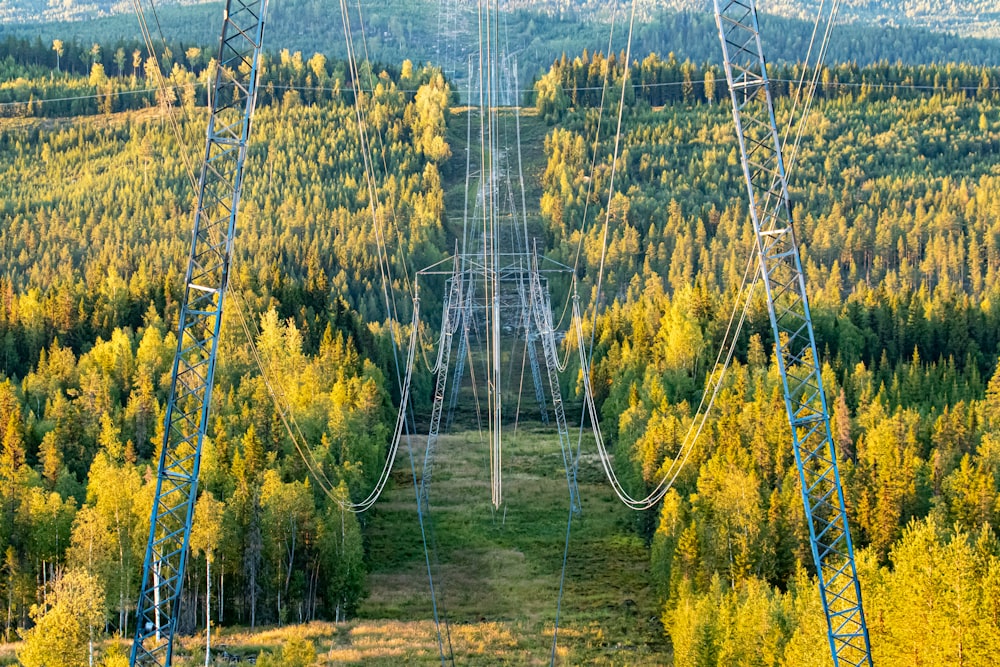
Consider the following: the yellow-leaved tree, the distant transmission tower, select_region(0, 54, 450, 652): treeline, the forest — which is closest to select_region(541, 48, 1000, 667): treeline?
the forest

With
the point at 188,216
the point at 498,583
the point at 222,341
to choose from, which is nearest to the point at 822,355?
the point at 222,341

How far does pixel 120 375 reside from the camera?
79.9m

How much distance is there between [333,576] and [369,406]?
767 inches

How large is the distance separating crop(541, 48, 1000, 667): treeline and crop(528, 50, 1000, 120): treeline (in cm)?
115

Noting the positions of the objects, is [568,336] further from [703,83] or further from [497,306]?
[703,83]

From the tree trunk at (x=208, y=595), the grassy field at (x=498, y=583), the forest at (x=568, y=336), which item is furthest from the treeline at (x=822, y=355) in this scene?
the tree trunk at (x=208, y=595)

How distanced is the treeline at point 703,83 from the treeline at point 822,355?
1.15m

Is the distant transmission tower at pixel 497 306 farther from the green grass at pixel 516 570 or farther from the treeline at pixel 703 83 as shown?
the treeline at pixel 703 83

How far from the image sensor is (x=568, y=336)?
97000 millimetres

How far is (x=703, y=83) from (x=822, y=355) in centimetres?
8183

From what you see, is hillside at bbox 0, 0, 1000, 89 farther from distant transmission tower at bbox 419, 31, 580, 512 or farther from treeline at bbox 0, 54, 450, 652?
treeline at bbox 0, 54, 450, 652

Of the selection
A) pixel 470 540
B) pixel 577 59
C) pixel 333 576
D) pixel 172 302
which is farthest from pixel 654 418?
pixel 577 59

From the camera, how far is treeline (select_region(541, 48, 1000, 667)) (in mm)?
48375

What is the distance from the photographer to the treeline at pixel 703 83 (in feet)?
537
